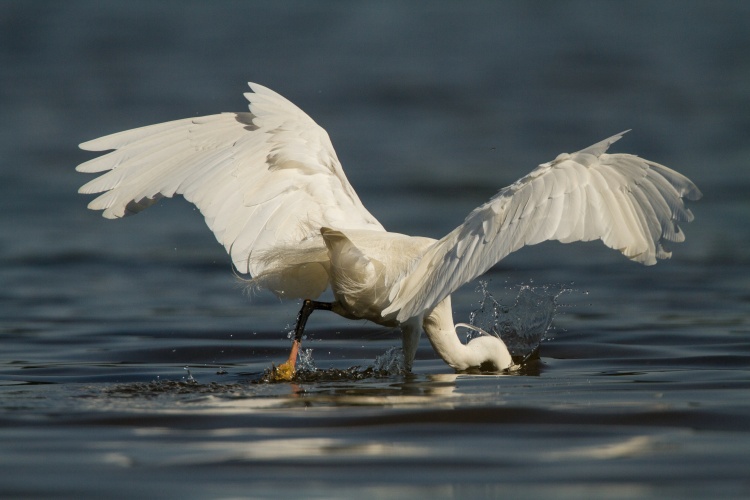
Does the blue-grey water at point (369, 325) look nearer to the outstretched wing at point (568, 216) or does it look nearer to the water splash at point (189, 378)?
the water splash at point (189, 378)

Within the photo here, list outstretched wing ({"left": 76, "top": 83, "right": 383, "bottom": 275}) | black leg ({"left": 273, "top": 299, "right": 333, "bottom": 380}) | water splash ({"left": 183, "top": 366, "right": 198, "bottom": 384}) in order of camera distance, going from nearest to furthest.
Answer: water splash ({"left": 183, "top": 366, "right": 198, "bottom": 384}) → black leg ({"left": 273, "top": 299, "right": 333, "bottom": 380}) → outstretched wing ({"left": 76, "top": 83, "right": 383, "bottom": 275})

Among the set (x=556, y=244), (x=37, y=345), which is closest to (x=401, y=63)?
(x=556, y=244)

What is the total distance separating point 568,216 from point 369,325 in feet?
13.8

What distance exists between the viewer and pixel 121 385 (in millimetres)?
7281

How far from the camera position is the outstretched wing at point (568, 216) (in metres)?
6.23

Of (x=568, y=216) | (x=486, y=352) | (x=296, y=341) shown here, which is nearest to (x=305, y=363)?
(x=296, y=341)

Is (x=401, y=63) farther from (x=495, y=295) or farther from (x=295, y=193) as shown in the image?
(x=295, y=193)

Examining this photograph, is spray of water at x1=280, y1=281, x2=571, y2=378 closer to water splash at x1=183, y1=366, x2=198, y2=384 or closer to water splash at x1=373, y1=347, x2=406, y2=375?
water splash at x1=373, y1=347, x2=406, y2=375

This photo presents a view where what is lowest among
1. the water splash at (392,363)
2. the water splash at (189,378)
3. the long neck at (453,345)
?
the water splash at (189,378)

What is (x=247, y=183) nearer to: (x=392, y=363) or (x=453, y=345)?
(x=392, y=363)

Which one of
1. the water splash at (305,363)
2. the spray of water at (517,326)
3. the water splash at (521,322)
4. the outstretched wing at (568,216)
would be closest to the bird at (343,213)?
the outstretched wing at (568,216)

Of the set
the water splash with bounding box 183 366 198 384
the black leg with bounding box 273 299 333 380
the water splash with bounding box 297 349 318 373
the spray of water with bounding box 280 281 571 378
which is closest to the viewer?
the water splash with bounding box 183 366 198 384

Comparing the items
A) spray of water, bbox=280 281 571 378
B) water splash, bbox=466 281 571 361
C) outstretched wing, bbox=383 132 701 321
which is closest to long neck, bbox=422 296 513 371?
spray of water, bbox=280 281 571 378

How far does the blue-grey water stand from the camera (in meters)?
5.19
